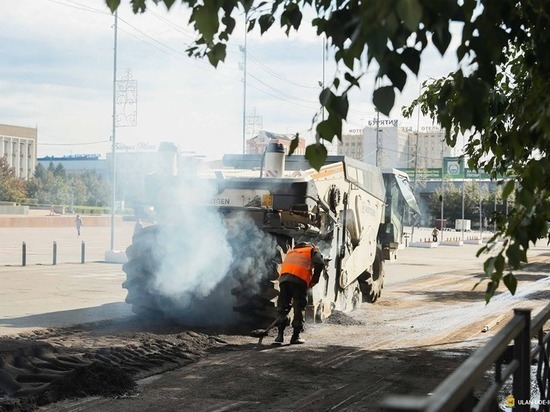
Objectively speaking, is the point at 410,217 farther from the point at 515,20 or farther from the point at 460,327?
the point at 515,20

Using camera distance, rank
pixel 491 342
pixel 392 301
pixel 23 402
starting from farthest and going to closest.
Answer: pixel 392 301, pixel 23 402, pixel 491 342

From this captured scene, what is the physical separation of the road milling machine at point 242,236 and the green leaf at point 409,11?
10.1m

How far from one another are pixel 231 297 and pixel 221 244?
87cm

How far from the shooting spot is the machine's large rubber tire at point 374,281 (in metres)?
17.8

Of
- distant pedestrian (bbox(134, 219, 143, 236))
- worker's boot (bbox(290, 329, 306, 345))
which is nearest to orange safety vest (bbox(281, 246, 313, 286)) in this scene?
worker's boot (bbox(290, 329, 306, 345))

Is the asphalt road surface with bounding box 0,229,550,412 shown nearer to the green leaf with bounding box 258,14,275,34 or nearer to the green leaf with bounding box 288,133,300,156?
the green leaf with bounding box 258,14,275,34

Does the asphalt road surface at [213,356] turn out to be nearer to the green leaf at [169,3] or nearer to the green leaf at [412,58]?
the green leaf at [169,3]

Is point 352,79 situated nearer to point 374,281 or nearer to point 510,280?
point 510,280

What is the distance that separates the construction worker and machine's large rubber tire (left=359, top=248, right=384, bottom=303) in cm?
560

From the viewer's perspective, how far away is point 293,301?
12.3m

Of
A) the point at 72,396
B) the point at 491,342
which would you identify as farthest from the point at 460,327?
the point at 491,342

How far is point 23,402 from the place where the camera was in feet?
25.4

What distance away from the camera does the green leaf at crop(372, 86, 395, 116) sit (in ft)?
9.58

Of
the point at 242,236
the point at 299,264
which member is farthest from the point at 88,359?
the point at 242,236
